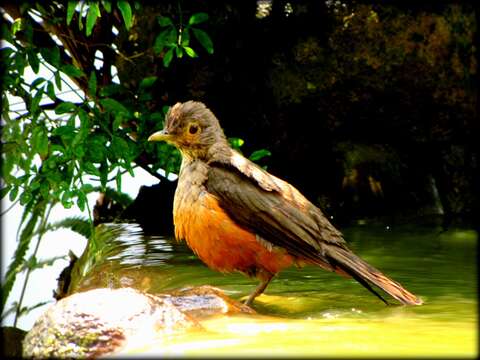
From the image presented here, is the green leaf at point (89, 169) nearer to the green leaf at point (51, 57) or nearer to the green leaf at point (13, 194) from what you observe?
the green leaf at point (13, 194)

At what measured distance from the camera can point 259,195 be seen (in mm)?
4957

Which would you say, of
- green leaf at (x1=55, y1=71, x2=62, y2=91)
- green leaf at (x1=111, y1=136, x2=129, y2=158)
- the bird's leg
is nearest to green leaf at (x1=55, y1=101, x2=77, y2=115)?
green leaf at (x1=55, y1=71, x2=62, y2=91)

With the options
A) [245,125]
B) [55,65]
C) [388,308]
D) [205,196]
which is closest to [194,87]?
[245,125]

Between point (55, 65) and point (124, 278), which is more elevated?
point (55, 65)

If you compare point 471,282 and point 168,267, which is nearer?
point 471,282

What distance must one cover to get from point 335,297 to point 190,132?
1526 millimetres

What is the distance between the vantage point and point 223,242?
4863 millimetres

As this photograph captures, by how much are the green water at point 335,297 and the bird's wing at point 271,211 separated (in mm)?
373

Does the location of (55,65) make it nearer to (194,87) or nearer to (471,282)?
(194,87)

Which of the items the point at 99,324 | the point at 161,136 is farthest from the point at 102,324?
the point at 161,136

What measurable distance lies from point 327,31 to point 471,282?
358 centimetres

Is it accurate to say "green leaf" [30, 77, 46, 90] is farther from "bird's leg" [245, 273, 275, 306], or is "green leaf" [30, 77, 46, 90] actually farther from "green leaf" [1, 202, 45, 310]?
"bird's leg" [245, 273, 275, 306]

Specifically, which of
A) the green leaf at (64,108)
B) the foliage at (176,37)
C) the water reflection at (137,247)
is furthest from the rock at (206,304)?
the foliage at (176,37)

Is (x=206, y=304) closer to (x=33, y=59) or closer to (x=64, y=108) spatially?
(x=64, y=108)
